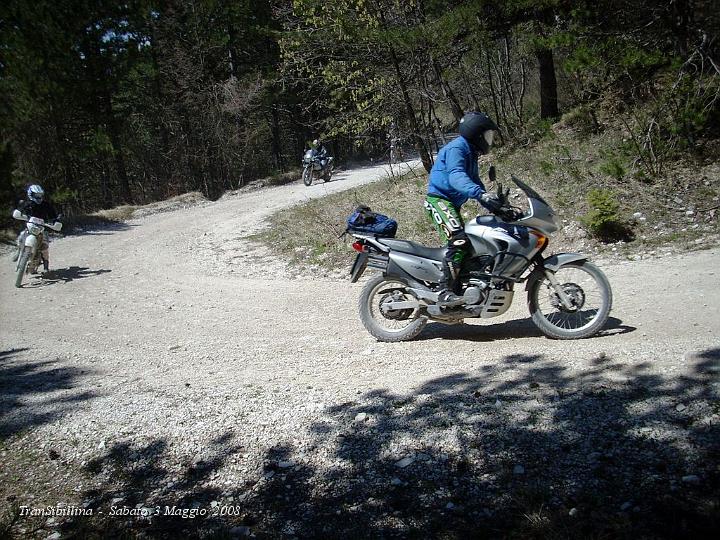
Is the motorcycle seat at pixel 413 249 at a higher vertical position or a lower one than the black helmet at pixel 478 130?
lower

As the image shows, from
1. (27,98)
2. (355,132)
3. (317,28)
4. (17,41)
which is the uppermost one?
(317,28)

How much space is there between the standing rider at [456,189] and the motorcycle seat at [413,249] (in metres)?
0.13

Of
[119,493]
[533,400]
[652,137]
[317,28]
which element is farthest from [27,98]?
[317,28]

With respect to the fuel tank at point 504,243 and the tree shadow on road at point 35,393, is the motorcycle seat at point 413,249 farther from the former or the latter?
the tree shadow on road at point 35,393

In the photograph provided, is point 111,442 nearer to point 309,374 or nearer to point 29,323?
point 309,374

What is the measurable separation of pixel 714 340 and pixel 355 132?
11.6 meters

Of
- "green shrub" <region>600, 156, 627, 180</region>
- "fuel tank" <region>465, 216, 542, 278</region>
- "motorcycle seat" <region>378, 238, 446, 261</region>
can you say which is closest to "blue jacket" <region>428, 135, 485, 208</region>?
"fuel tank" <region>465, 216, 542, 278</region>

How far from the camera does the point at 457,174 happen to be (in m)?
5.59

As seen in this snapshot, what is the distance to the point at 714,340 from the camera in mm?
4859

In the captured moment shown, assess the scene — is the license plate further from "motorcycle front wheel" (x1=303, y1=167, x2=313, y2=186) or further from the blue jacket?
"motorcycle front wheel" (x1=303, y1=167, x2=313, y2=186)

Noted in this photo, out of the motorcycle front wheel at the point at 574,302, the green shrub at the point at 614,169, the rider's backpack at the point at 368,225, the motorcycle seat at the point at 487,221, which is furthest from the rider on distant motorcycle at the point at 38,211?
the green shrub at the point at 614,169

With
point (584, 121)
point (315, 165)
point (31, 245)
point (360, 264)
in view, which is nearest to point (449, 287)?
point (360, 264)

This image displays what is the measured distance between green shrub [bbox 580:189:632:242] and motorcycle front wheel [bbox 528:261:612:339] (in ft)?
13.6

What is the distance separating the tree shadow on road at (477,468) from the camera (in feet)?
9.17
